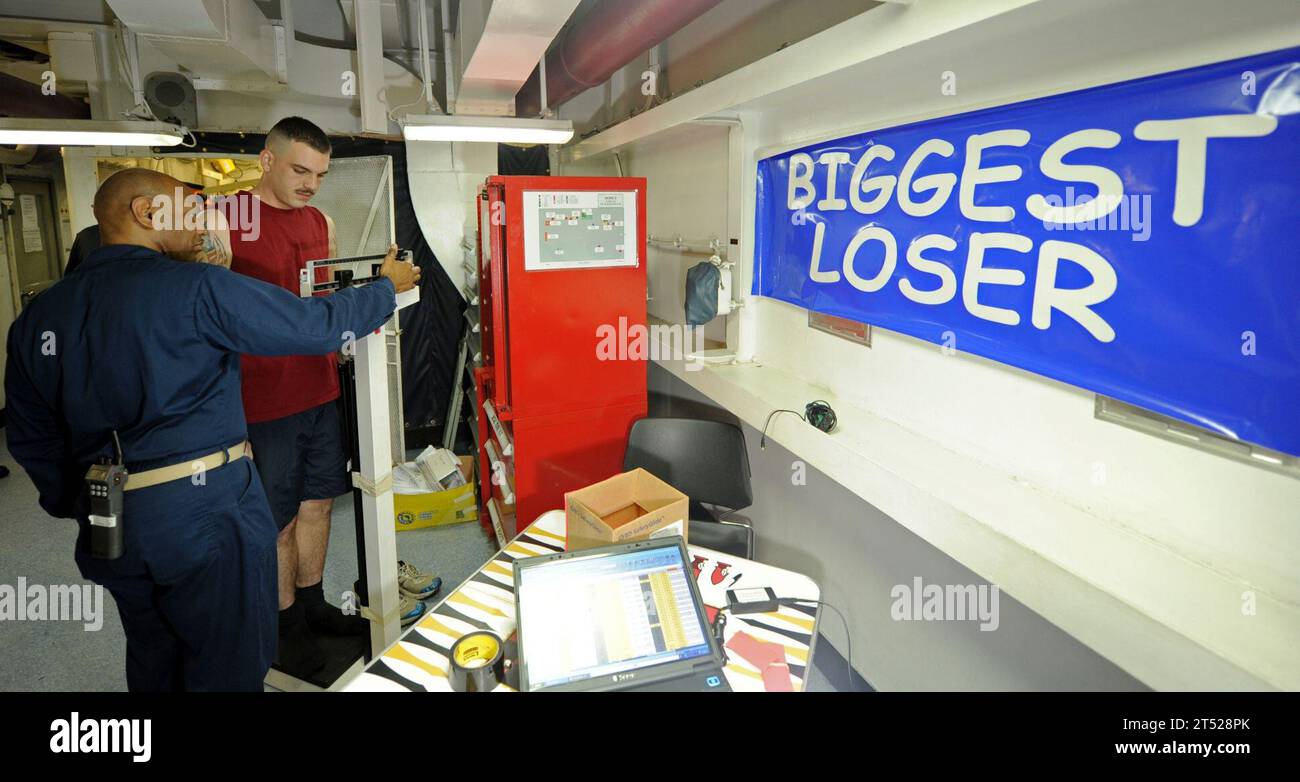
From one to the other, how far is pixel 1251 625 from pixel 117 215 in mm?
2610

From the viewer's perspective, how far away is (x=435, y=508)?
4039mm

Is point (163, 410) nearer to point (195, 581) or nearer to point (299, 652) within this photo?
point (195, 581)

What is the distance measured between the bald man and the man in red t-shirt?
1.84ft

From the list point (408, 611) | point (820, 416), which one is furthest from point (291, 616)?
point (820, 416)

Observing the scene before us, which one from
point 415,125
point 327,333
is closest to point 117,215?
point 327,333

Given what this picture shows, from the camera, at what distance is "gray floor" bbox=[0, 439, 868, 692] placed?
2754 millimetres

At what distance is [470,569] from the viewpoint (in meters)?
3.61

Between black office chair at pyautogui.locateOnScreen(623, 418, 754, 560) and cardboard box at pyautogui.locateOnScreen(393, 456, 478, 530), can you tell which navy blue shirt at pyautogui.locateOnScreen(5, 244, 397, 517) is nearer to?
black office chair at pyautogui.locateOnScreen(623, 418, 754, 560)

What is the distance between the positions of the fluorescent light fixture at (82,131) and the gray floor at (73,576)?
2210 millimetres

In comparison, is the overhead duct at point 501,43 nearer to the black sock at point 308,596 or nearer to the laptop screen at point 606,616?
the laptop screen at point 606,616

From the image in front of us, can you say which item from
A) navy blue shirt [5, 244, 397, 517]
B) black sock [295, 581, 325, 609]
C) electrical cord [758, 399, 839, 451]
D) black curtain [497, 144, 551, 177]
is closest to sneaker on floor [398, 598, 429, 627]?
black sock [295, 581, 325, 609]

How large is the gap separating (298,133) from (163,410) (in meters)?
→ 1.22
